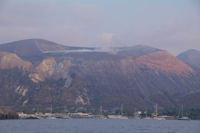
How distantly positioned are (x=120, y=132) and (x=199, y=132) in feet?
89.2

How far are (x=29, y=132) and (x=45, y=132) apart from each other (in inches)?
252

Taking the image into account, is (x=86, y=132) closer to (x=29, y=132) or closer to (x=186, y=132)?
(x=29, y=132)

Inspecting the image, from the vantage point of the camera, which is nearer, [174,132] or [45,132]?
[45,132]

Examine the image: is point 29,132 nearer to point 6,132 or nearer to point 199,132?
point 6,132

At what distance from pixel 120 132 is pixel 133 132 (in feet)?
16.1

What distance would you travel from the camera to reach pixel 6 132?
135m

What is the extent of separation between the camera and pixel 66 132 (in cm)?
13475

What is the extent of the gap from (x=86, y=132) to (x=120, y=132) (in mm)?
11742

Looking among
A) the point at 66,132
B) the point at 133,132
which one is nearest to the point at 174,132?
the point at 133,132

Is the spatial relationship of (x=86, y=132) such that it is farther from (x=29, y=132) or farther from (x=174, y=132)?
(x=174, y=132)

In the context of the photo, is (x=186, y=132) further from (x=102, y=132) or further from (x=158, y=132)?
(x=102, y=132)

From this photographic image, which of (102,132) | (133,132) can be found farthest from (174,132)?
(102,132)

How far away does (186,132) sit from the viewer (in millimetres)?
142250

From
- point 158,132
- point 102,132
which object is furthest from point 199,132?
point 102,132
